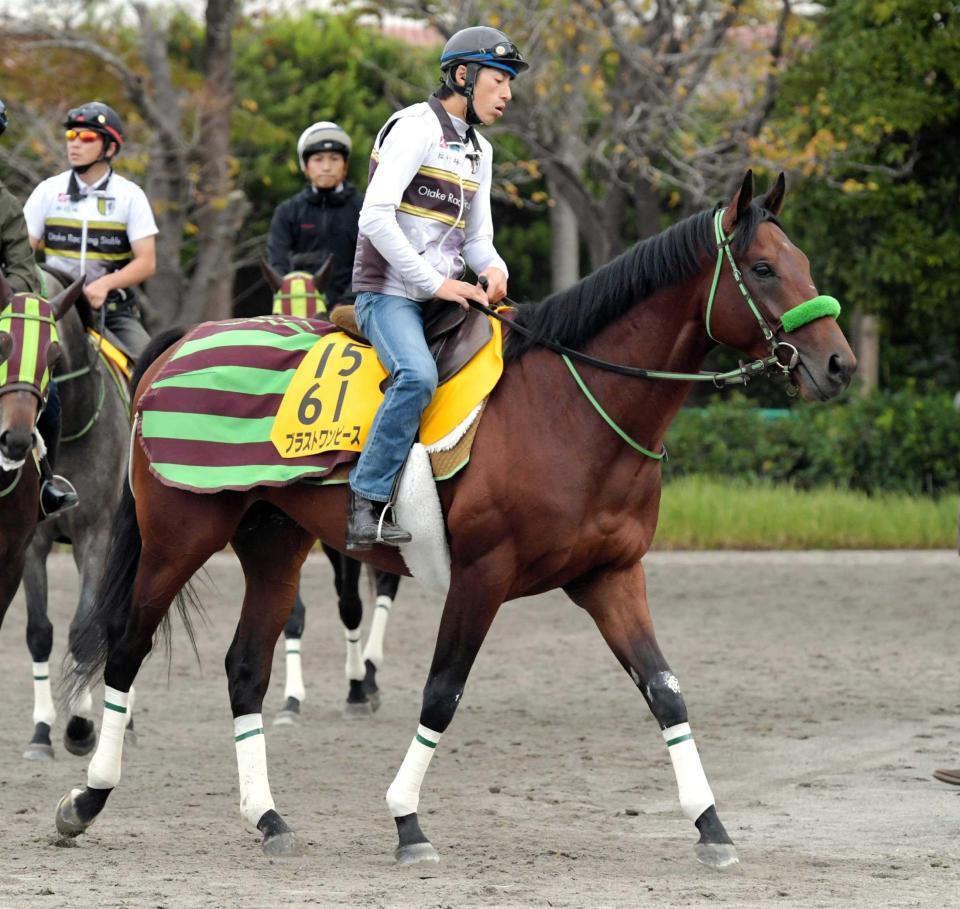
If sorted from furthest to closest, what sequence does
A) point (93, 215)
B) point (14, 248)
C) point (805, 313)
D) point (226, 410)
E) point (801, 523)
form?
point (801, 523) → point (93, 215) → point (14, 248) → point (226, 410) → point (805, 313)

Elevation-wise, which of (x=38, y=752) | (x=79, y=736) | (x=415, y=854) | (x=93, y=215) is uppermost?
(x=93, y=215)

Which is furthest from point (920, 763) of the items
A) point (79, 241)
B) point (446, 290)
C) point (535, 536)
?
point (79, 241)

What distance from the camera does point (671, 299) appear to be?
Result: 5840mm

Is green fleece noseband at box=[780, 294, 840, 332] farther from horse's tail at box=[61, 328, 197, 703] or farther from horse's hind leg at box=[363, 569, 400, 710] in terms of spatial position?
horse's hind leg at box=[363, 569, 400, 710]

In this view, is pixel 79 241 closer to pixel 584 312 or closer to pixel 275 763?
pixel 275 763

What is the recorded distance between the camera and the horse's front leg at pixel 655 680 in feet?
18.7

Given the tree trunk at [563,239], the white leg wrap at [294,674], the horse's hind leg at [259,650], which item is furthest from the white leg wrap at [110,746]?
the tree trunk at [563,239]

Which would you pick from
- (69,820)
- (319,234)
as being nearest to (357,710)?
(319,234)

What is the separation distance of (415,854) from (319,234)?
189 inches

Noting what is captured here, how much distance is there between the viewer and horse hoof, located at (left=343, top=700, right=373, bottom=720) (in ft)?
29.3

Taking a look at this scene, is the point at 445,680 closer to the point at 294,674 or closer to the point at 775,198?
the point at 775,198

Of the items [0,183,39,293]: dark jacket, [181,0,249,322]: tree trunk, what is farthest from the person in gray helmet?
[181,0,249,322]: tree trunk

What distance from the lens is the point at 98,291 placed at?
831 cm

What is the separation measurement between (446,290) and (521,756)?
9.18 ft
